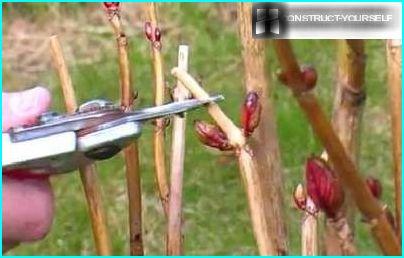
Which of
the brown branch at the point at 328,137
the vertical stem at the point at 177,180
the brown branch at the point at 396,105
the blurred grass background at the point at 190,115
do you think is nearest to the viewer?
the brown branch at the point at 328,137

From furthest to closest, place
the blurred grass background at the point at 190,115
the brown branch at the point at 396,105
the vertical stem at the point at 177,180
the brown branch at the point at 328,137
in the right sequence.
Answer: the blurred grass background at the point at 190,115 < the vertical stem at the point at 177,180 < the brown branch at the point at 396,105 < the brown branch at the point at 328,137

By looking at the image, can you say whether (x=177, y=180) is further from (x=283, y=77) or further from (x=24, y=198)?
(x=283, y=77)

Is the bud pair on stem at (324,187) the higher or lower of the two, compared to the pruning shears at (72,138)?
lower

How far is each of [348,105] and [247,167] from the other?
8 centimetres

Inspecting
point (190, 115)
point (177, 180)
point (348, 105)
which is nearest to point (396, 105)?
point (348, 105)

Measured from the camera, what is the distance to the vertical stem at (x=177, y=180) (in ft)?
2.32

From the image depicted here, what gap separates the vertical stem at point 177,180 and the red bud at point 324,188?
187mm

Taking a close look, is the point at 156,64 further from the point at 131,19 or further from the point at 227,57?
the point at 131,19

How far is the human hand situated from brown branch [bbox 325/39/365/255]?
7.4 inches

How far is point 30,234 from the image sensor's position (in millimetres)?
646

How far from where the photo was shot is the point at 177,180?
71 centimetres
